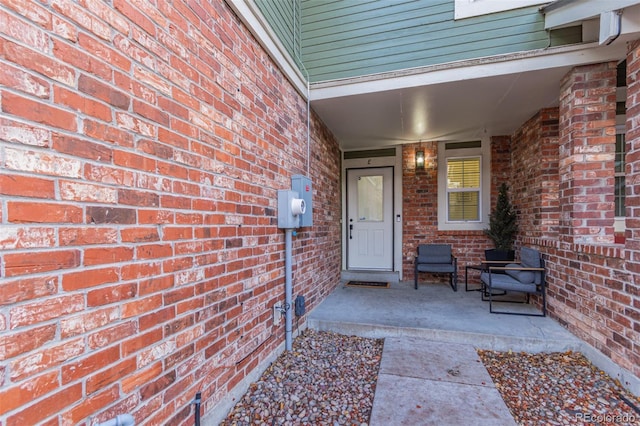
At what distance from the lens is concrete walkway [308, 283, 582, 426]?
183 cm

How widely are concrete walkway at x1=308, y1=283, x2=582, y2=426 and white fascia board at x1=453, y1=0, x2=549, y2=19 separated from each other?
3.18m

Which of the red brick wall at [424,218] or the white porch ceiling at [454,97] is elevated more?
the white porch ceiling at [454,97]

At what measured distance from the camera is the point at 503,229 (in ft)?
14.8

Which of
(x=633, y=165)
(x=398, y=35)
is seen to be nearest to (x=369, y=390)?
(x=633, y=165)

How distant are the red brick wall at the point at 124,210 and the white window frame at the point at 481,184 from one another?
154 inches

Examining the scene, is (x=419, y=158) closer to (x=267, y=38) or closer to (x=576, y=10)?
(x=576, y=10)

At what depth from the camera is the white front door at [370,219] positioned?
5.27 m

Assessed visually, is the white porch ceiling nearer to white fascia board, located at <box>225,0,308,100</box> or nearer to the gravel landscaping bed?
white fascia board, located at <box>225,0,308,100</box>

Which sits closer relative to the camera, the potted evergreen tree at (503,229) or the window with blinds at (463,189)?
the potted evergreen tree at (503,229)

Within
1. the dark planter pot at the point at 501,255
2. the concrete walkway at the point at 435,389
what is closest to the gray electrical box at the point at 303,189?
the concrete walkway at the point at 435,389

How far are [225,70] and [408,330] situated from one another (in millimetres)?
2840

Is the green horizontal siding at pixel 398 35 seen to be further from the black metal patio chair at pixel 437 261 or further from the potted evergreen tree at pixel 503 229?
the black metal patio chair at pixel 437 261

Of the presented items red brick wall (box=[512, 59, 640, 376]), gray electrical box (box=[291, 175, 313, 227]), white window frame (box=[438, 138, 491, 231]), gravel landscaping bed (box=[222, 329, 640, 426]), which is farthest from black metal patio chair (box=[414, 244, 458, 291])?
gray electrical box (box=[291, 175, 313, 227])

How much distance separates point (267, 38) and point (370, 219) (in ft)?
12.1
